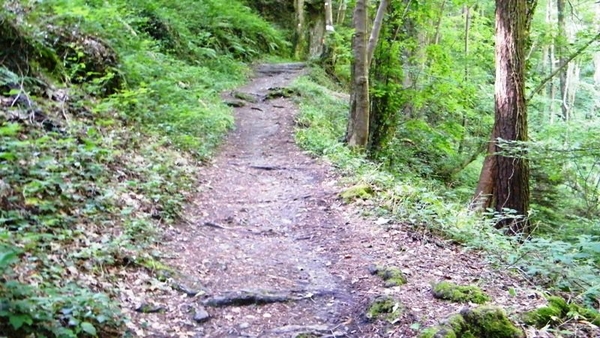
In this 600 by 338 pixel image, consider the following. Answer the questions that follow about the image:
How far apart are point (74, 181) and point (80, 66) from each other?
124 inches

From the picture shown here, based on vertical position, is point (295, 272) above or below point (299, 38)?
below

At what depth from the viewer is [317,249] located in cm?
555

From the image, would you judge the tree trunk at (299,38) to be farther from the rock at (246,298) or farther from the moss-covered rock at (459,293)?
the moss-covered rock at (459,293)

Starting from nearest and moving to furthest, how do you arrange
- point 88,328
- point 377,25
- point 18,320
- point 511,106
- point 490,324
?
point 18,320 < point 88,328 < point 490,324 < point 511,106 < point 377,25

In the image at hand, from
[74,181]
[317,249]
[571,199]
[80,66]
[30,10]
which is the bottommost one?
[571,199]

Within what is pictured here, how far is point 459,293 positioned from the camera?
4.00 metres

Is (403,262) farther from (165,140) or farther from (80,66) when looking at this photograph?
(80,66)

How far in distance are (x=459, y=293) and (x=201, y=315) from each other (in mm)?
2091

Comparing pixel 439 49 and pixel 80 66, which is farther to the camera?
pixel 439 49

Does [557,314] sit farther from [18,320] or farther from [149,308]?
[18,320]

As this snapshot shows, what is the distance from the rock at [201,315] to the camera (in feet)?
13.1

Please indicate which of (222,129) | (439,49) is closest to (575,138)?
(439,49)

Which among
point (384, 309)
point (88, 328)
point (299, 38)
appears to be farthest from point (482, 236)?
point (299, 38)

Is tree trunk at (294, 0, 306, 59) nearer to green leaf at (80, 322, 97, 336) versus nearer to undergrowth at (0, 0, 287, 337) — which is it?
undergrowth at (0, 0, 287, 337)
